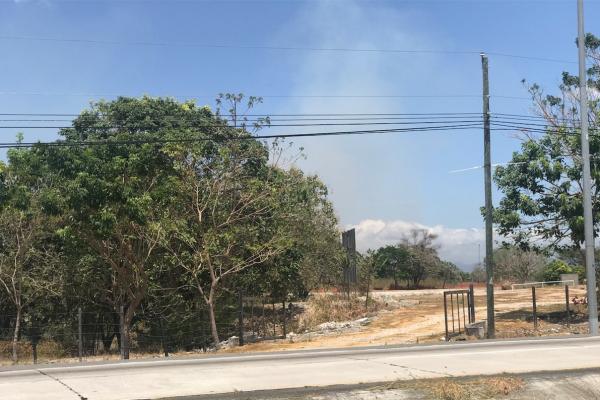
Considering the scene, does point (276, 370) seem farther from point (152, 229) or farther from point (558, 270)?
point (558, 270)

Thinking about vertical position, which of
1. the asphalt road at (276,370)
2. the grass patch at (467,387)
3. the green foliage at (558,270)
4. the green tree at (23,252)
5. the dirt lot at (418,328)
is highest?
the green tree at (23,252)

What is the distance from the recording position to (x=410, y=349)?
46.7ft

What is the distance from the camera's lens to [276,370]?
35.8 feet

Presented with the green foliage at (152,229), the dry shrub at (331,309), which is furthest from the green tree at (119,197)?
the dry shrub at (331,309)

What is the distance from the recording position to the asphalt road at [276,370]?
29.6 ft

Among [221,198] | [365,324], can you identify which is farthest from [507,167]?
[221,198]

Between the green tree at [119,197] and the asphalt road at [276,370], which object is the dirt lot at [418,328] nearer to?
the green tree at [119,197]

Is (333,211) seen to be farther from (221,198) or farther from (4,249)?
(4,249)

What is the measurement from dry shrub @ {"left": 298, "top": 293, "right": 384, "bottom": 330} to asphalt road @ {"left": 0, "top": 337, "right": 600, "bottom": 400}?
1459 centimetres

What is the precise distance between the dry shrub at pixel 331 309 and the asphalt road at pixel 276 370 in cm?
1459

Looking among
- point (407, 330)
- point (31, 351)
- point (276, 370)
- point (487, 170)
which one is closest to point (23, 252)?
point (31, 351)

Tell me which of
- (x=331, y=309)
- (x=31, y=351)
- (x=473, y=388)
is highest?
(x=473, y=388)

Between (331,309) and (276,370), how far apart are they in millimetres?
19775

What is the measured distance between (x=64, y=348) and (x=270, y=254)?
928cm
